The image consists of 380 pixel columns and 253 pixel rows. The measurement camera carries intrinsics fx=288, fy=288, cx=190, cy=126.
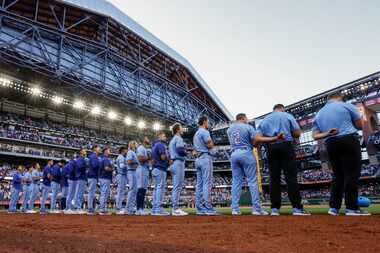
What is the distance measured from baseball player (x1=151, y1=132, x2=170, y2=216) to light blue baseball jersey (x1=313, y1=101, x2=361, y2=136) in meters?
3.98

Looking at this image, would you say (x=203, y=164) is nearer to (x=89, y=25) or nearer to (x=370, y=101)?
(x=89, y=25)

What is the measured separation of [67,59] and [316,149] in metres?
33.4

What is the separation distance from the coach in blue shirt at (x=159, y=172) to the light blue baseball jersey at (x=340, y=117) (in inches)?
157

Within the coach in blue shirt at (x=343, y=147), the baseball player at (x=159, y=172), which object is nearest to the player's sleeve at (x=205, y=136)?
the baseball player at (x=159, y=172)

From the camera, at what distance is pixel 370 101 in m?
33.4

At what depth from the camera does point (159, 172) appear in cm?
753

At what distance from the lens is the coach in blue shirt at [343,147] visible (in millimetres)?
4641

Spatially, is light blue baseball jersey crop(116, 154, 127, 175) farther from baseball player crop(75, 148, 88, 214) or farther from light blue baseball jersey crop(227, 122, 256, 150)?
light blue baseball jersey crop(227, 122, 256, 150)

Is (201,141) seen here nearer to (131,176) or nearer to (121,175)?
(131,176)

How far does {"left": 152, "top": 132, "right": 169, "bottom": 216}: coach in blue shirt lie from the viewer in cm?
745

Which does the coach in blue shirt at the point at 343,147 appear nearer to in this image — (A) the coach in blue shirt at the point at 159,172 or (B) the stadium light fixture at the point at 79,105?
(A) the coach in blue shirt at the point at 159,172

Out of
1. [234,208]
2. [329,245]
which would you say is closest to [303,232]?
[329,245]

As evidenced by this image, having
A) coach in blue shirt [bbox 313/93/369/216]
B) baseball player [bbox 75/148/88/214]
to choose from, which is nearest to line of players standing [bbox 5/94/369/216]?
coach in blue shirt [bbox 313/93/369/216]

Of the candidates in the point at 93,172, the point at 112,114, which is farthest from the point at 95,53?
the point at 93,172
